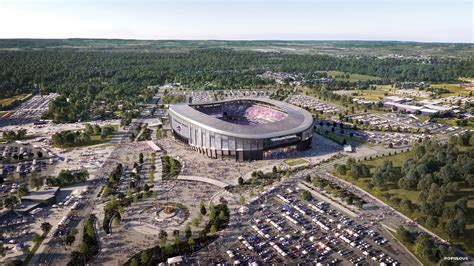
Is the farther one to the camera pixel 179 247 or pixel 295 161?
pixel 295 161

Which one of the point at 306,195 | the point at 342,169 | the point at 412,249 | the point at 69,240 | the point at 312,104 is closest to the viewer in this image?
the point at 412,249

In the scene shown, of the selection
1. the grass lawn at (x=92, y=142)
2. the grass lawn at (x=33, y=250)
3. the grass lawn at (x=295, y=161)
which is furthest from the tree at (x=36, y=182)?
the grass lawn at (x=295, y=161)

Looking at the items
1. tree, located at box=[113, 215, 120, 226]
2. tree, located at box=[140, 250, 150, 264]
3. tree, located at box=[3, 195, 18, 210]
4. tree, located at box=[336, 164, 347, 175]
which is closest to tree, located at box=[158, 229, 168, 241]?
tree, located at box=[140, 250, 150, 264]

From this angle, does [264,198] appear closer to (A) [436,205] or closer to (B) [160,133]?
(A) [436,205]

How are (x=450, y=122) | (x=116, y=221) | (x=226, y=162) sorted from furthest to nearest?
(x=450, y=122) → (x=226, y=162) → (x=116, y=221)

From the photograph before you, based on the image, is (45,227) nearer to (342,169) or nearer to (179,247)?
(179,247)

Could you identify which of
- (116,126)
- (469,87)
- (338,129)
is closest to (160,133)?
(116,126)

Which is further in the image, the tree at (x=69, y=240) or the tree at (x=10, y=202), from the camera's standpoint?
the tree at (x=10, y=202)

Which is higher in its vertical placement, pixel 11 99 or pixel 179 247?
pixel 11 99

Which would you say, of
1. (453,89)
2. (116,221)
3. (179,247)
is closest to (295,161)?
(179,247)

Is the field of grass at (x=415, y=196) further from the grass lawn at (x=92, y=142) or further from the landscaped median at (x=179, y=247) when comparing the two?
the grass lawn at (x=92, y=142)

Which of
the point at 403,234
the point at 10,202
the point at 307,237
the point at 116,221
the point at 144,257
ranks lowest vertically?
the point at 307,237
